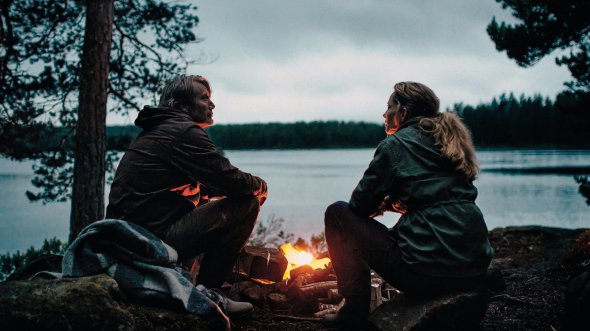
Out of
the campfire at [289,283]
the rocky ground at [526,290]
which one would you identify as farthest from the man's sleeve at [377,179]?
the rocky ground at [526,290]

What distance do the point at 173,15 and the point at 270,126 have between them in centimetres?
5627

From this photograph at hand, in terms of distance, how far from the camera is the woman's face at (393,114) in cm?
297

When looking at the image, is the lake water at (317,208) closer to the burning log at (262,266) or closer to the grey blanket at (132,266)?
the burning log at (262,266)

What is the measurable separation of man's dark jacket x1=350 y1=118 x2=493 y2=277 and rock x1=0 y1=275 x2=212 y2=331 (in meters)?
1.50

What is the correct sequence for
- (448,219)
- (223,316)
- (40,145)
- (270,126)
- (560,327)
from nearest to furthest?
(448,219) < (223,316) < (560,327) < (40,145) < (270,126)

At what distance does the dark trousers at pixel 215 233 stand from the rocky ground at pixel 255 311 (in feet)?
1.47

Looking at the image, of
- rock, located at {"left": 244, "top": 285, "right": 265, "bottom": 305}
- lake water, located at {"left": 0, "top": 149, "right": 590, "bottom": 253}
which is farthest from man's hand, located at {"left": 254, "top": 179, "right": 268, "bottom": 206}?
lake water, located at {"left": 0, "top": 149, "right": 590, "bottom": 253}

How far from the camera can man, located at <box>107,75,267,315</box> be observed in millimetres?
2979

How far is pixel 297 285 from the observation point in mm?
3910

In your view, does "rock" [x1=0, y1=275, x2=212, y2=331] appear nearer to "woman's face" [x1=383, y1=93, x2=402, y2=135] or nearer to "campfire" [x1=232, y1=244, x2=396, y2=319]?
"campfire" [x1=232, y1=244, x2=396, y2=319]

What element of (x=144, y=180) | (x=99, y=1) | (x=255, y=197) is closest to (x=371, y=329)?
(x=255, y=197)

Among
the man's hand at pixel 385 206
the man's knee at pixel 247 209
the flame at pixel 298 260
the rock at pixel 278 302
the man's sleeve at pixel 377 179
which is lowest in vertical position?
the rock at pixel 278 302

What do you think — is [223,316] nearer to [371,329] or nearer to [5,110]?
[371,329]

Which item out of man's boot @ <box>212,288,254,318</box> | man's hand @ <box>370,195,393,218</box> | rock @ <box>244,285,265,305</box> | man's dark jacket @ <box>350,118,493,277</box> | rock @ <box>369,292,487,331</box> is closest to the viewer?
man's dark jacket @ <box>350,118,493,277</box>
